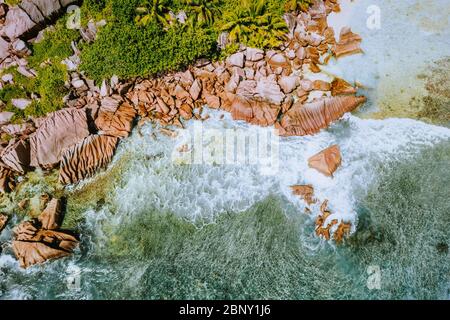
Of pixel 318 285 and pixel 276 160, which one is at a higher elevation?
pixel 276 160

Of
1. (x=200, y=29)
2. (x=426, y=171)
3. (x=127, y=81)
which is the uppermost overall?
(x=200, y=29)

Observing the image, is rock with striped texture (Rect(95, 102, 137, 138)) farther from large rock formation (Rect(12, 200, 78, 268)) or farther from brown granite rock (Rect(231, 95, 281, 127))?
brown granite rock (Rect(231, 95, 281, 127))

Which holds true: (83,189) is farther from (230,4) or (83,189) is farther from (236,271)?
(230,4)

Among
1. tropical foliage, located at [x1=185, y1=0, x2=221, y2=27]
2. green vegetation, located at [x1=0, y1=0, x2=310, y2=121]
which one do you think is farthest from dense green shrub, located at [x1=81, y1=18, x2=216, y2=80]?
tropical foliage, located at [x1=185, y1=0, x2=221, y2=27]

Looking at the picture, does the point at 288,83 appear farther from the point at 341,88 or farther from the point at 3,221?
Result: the point at 3,221

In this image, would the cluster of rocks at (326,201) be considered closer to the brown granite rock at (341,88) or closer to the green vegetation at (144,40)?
the brown granite rock at (341,88)

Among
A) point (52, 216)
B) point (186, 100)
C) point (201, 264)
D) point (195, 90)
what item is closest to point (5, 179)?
point (52, 216)

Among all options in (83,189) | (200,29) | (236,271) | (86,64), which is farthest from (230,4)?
(236,271)
